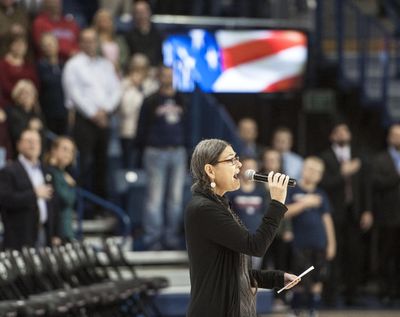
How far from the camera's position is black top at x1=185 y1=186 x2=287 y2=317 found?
5.41 m

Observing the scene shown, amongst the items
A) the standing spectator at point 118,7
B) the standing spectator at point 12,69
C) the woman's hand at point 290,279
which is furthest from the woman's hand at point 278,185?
Answer: the standing spectator at point 118,7

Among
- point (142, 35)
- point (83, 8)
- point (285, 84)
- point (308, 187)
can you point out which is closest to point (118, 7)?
point (83, 8)

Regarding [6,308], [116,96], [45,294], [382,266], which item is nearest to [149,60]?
[116,96]

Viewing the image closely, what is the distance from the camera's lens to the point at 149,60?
13.8 metres

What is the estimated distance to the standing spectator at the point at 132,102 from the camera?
42.2 ft

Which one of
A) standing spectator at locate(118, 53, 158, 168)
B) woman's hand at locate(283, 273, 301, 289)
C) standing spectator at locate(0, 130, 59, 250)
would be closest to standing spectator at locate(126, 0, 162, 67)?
standing spectator at locate(118, 53, 158, 168)

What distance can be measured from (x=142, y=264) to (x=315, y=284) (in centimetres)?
183

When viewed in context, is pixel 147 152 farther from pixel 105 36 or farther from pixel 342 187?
pixel 342 187

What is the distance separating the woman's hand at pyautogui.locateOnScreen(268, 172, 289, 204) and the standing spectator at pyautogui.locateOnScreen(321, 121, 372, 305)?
301 inches

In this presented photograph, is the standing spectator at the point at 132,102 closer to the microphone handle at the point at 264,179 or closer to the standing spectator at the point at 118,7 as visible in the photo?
the standing spectator at the point at 118,7

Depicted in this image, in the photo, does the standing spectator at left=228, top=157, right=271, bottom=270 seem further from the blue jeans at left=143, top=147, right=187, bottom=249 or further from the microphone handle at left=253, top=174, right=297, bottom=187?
the microphone handle at left=253, top=174, right=297, bottom=187

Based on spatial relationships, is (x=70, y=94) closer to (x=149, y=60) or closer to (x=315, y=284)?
(x=149, y=60)

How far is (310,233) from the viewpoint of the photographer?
11.9 meters

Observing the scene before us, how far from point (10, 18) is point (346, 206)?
414cm
